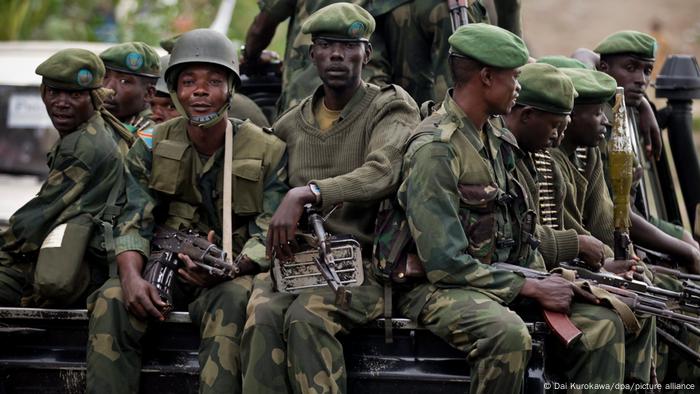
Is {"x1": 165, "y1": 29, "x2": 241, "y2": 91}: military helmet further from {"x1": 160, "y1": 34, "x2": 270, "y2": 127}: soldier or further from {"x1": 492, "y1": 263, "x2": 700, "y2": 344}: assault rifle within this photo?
{"x1": 492, "y1": 263, "x2": 700, "y2": 344}: assault rifle

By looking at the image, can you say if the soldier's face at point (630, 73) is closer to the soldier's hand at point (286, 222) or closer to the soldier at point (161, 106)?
the soldier at point (161, 106)

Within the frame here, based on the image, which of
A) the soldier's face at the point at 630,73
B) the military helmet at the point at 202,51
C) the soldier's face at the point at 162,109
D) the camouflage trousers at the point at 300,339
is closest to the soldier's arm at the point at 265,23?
the soldier's face at the point at 162,109

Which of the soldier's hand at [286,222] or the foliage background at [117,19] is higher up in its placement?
the foliage background at [117,19]

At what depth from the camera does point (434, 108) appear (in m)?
5.95

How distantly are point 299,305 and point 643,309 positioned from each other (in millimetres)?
1348

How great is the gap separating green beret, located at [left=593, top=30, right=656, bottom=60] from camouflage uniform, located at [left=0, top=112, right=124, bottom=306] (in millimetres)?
2737

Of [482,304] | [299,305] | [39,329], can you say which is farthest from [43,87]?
[482,304]

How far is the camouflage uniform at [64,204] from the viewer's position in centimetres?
608

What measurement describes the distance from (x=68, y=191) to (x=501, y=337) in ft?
6.83

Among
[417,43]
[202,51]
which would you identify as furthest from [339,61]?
[417,43]

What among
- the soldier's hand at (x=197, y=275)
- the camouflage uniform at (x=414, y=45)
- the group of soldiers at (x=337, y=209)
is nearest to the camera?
the group of soldiers at (x=337, y=209)

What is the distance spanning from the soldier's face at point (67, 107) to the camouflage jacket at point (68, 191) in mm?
65

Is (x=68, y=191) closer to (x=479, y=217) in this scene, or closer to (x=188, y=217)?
(x=188, y=217)

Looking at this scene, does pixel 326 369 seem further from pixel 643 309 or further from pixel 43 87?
pixel 43 87
